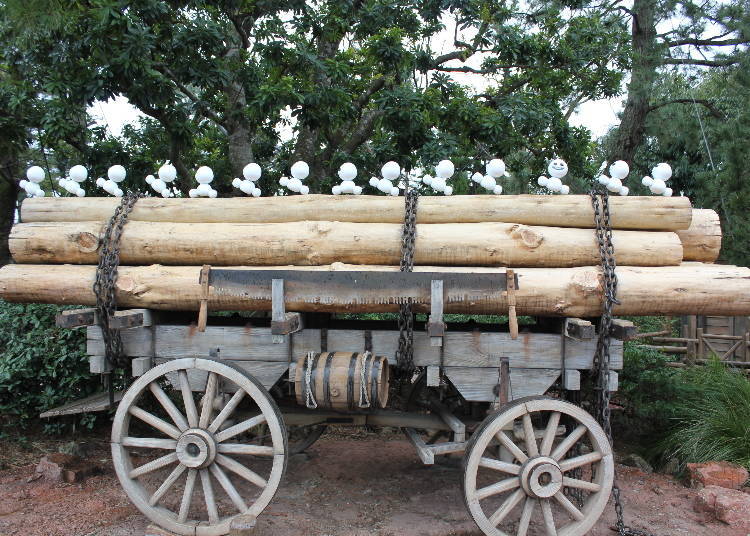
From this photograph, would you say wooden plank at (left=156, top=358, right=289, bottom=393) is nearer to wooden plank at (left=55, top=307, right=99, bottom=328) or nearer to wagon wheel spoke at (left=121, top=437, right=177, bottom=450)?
wagon wheel spoke at (left=121, top=437, right=177, bottom=450)

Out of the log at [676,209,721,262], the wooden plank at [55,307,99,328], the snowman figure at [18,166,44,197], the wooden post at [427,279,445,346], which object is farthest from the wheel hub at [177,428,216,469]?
the log at [676,209,721,262]

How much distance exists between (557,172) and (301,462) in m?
3.17

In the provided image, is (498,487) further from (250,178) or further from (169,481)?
(250,178)

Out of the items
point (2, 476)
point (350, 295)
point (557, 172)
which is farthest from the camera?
point (2, 476)

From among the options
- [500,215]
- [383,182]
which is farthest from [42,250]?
[500,215]

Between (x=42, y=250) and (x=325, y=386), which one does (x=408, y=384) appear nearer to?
(x=325, y=386)

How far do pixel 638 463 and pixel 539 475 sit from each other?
100.0 inches

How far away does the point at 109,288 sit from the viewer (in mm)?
4031

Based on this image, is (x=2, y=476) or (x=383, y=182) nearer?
(x=383, y=182)

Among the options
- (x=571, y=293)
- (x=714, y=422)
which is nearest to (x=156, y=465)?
(x=571, y=293)

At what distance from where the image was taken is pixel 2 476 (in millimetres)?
4980

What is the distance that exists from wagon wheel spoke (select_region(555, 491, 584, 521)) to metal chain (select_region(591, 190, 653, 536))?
30 cm

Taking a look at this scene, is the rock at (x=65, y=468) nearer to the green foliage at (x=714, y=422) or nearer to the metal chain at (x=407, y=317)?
the metal chain at (x=407, y=317)

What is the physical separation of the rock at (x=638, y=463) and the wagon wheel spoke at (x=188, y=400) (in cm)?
395
